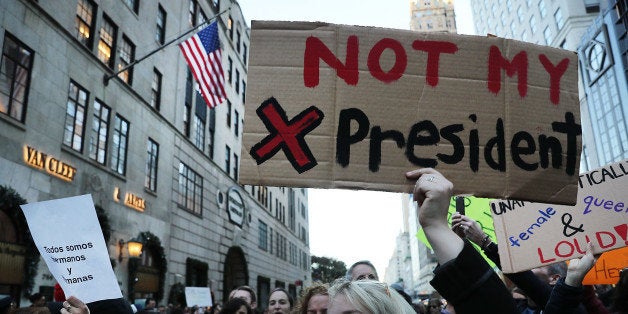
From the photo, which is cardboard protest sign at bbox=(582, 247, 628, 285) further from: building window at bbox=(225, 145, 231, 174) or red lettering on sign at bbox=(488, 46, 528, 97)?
building window at bbox=(225, 145, 231, 174)

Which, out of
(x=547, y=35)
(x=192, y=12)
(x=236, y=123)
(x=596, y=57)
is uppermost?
(x=547, y=35)

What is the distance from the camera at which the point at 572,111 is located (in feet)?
8.72

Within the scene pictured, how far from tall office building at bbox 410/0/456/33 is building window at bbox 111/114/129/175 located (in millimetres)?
122666

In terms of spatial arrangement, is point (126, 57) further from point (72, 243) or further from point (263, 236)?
point (263, 236)

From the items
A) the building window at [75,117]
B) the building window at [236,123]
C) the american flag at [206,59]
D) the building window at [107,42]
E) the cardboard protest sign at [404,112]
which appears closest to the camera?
the cardboard protest sign at [404,112]

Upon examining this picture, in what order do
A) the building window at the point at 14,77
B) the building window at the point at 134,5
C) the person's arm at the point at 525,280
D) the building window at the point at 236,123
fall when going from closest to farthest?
the person's arm at the point at 525,280 < the building window at the point at 14,77 < the building window at the point at 134,5 < the building window at the point at 236,123

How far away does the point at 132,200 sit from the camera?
669 inches

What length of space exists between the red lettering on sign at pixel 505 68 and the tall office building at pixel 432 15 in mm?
134301

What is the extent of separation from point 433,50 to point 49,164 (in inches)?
501

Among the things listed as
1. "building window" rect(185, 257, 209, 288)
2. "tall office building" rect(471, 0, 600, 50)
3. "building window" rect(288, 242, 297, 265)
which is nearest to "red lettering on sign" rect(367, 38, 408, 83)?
"building window" rect(185, 257, 209, 288)

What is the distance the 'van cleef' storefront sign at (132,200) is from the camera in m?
16.0

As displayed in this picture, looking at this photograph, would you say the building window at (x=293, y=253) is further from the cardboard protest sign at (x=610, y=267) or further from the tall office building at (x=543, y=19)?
the cardboard protest sign at (x=610, y=267)

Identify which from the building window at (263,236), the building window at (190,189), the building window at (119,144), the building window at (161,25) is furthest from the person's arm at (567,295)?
the building window at (263,236)

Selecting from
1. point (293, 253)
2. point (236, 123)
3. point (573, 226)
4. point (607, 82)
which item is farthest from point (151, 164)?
point (293, 253)
